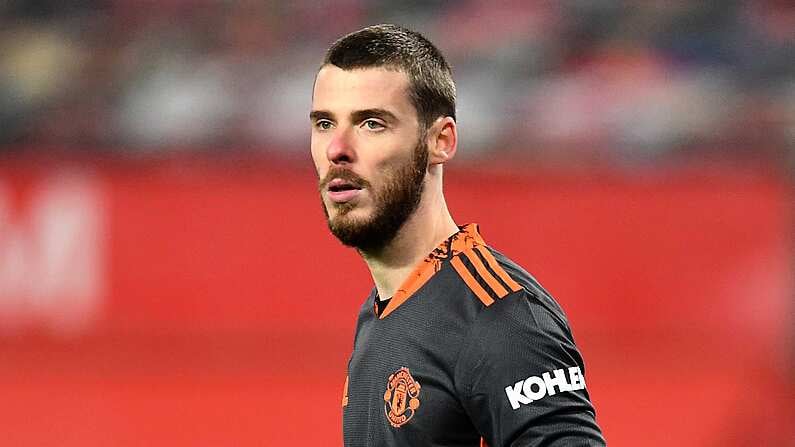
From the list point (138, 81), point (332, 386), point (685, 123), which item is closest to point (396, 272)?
point (332, 386)

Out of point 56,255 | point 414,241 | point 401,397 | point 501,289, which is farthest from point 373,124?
point 56,255

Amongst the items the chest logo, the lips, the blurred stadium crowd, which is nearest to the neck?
the lips

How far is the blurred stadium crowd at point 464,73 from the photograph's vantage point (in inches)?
279

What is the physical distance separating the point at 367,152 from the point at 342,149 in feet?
0.15

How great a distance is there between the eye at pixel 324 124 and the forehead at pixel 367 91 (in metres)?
0.03

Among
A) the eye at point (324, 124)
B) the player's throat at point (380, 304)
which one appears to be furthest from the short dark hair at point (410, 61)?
the player's throat at point (380, 304)

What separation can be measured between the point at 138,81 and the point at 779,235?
3.67 meters

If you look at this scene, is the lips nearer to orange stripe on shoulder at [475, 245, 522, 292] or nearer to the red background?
orange stripe on shoulder at [475, 245, 522, 292]

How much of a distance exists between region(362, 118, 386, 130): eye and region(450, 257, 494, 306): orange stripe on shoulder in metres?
0.28

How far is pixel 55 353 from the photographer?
6598 mm

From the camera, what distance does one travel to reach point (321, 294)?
6.69 meters

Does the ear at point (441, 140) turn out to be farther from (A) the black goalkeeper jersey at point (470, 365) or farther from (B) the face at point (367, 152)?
(A) the black goalkeeper jersey at point (470, 365)

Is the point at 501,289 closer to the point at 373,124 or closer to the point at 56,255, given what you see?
the point at 373,124

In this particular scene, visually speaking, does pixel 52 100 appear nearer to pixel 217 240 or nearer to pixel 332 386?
pixel 217 240
